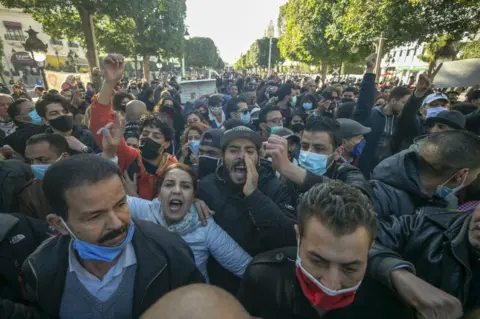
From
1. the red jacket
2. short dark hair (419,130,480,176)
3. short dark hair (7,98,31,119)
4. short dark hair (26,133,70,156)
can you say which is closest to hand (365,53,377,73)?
short dark hair (419,130,480,176)

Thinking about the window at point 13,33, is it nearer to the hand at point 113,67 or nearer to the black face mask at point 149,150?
the hand at point 113,67

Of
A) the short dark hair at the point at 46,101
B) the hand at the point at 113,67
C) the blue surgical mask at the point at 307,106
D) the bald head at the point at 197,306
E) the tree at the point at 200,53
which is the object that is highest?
the tree at the point at 200,53

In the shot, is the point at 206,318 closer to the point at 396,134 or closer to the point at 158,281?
the point at 158,281

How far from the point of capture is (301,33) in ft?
71.9

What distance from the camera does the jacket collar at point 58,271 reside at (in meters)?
1.46

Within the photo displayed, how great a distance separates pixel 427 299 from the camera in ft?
3.53

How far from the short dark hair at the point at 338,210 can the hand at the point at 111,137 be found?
183 centimetres

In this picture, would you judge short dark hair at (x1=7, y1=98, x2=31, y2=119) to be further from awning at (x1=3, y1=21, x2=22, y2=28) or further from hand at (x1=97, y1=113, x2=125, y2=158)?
awning at (x1=3, y1=21, x2=22, y2=28)

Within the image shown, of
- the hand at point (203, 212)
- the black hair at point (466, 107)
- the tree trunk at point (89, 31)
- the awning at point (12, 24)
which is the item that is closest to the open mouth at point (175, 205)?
the hand at point (203, 212)

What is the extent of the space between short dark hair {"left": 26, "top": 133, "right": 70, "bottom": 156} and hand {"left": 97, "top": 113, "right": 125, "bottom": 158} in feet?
1.70

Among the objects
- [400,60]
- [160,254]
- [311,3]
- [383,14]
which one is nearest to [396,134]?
[160,254]

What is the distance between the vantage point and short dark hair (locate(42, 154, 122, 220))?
142 centimetres

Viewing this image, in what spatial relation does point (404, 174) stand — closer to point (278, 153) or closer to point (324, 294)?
point (278, 153)

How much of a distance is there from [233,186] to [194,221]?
0.50 meters
